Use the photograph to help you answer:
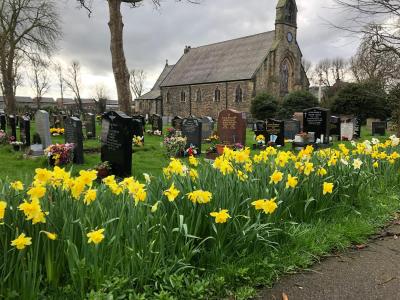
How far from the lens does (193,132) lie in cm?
1281

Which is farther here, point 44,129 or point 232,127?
point 232,127

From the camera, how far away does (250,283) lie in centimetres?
292

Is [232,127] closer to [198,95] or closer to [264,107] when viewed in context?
[264,107]

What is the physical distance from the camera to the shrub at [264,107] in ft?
116

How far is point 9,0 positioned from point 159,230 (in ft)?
96.5

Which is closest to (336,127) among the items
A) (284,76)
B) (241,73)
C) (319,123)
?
(319,123)

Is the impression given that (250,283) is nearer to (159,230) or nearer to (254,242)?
(254,242)

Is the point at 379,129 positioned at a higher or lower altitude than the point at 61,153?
higher

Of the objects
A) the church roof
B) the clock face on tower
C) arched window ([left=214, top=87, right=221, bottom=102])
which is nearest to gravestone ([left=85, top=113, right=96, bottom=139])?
the church roof

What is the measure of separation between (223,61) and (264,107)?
16958 mm

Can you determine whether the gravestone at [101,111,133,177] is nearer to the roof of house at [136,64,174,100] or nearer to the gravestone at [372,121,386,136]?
the gravestone at [372,121,386,136]

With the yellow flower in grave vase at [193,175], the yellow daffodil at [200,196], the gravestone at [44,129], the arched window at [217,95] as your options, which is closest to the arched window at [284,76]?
the arched window at [217,95]

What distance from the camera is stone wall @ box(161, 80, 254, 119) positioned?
146ft

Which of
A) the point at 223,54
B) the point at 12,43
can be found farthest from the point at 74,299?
the point at 223,54
